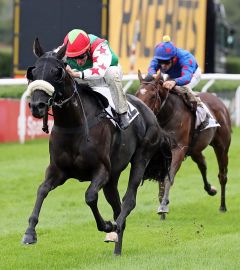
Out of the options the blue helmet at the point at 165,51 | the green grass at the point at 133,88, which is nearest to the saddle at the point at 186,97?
the blue helmet at the point at 165,51

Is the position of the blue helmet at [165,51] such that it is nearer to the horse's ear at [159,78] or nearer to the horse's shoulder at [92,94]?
the horse's ear at [159,78]

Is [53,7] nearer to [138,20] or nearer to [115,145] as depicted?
[138,20]

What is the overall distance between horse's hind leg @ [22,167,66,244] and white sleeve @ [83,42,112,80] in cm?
74

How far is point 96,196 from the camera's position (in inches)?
264

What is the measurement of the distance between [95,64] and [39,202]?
3.54ft

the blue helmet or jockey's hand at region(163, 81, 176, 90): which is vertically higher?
the blue helmet

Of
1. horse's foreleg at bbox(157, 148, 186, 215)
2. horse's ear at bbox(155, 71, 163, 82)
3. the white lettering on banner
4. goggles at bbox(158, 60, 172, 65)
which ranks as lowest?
the white lettering on banner

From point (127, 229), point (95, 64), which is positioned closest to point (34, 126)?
point (127, 229)

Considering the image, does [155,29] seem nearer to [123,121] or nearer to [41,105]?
[123,121]

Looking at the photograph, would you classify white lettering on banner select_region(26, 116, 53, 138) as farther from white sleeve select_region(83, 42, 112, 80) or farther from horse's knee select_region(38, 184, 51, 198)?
horse's knee select_region(38, 184, 51, 198)

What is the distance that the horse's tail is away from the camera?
7984 mm

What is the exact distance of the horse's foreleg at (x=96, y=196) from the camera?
21.9ft

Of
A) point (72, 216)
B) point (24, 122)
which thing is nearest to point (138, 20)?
point (24, 122)

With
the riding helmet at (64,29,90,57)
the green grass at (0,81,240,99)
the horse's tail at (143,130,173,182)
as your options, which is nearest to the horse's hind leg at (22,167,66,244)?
the riding helmet at (64,29,90,57)
